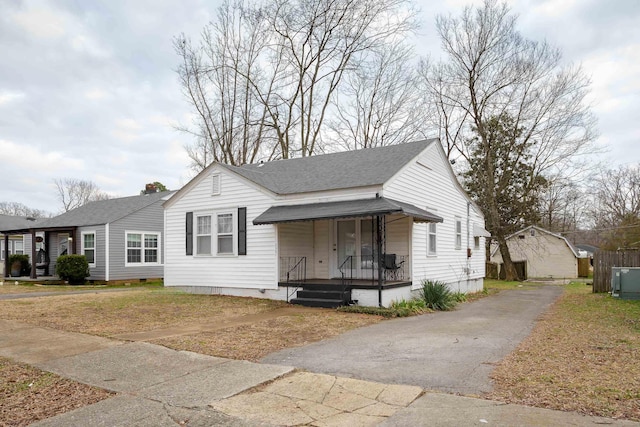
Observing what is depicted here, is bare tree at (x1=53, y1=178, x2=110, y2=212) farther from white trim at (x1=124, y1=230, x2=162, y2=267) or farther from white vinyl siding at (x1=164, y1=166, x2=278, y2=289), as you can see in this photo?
white vinyl siding at (x1=164, y1=166, x2=278, y2=289)

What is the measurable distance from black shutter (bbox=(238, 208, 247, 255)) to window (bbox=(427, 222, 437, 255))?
5.81m

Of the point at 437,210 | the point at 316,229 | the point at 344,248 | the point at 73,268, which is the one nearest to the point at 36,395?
the point at 344,248

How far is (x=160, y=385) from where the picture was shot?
5.34 metres

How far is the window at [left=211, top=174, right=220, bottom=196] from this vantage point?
14.9 meters

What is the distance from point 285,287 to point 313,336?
502 centimetres

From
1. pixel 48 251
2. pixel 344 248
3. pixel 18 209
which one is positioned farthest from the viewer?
pixel 18 209

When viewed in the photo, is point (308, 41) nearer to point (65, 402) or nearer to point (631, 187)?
point (65, 402)

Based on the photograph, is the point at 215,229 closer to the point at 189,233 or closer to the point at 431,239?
the point at 189,233

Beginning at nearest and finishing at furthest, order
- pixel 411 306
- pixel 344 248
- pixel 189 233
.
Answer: pixel 411 306, pixel 344 248, pixel 189 233

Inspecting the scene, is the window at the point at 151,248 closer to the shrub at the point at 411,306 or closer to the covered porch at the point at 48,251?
the covered porch at the point at 48,251

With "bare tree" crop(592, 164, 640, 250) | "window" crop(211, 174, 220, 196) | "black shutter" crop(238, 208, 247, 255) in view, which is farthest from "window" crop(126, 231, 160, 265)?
"bare tree" crop(592, 164, 640, 250)

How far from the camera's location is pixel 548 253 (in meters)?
35.1

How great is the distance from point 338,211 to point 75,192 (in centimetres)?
6005

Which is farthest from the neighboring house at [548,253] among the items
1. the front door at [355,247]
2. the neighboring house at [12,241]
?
the neighboring house at [12,241]
